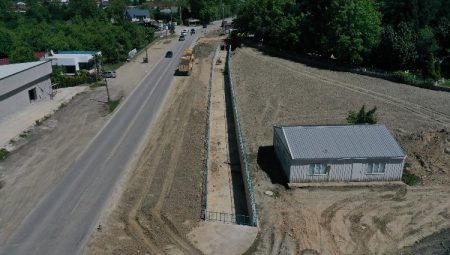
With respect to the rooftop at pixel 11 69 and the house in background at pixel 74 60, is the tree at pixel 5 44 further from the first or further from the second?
the rooftop at pixel 11 69

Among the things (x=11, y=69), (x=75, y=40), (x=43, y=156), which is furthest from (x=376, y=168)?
(x=75, y=40)

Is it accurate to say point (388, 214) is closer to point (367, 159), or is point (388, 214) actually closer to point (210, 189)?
point (367, 159)

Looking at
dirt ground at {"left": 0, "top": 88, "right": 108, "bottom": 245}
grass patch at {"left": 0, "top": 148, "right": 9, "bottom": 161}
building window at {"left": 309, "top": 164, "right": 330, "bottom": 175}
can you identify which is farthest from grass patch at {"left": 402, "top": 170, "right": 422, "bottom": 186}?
grass patch at {"left": 0, "top": 148, "right": 9, "bottom": 161}

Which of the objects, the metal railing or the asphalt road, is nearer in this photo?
the asphalt road

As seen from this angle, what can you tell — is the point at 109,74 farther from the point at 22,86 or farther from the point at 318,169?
the point at 318,169

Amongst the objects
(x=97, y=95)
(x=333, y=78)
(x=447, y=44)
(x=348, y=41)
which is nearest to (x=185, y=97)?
(x=97, y=95)

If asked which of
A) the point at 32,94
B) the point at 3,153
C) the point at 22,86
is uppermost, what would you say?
the point at 22,86

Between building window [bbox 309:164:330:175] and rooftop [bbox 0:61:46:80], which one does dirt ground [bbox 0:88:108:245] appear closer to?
rooftop [bbox 0:61:46:80]
